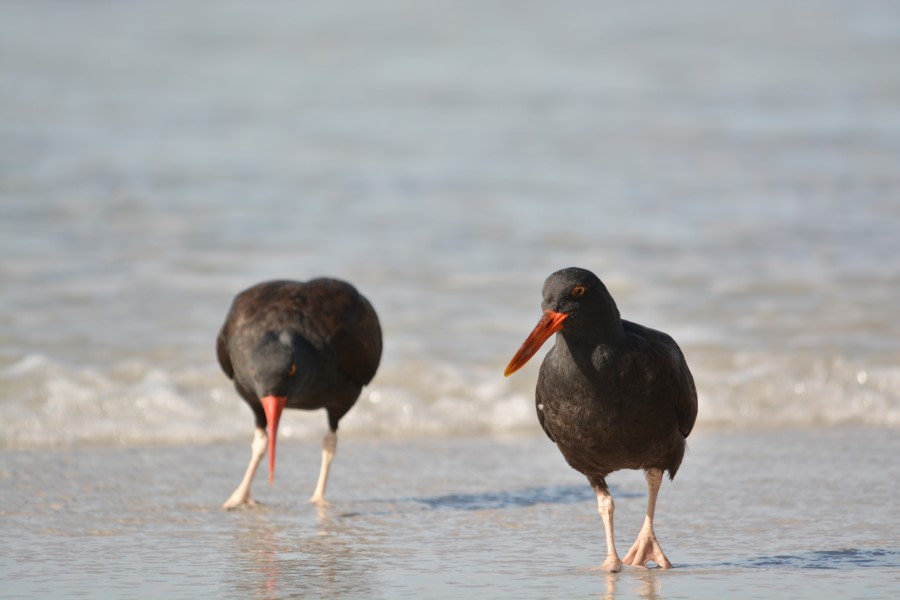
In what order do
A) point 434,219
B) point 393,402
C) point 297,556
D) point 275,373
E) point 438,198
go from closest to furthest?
point 297,556, point 275,373, point 393,402, point 434,219, point 438,198

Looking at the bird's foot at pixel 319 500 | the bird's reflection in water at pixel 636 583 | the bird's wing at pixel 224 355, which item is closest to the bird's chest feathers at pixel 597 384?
the bird's reflection in water at pixel 636 583

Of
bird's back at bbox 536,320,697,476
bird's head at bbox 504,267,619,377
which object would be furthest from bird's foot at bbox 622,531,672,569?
bird's head at bbox 504,267,619,377

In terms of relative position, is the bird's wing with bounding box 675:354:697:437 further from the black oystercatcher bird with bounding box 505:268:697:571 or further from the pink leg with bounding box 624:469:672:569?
the pink leg with bounding box 624:469:672:569

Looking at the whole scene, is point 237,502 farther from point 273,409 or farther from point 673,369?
point 673,369

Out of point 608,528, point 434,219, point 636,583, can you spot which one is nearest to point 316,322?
point 608,528

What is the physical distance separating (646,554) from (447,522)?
1096 millimetres

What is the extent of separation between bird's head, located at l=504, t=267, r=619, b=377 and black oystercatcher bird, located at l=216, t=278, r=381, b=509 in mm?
1854

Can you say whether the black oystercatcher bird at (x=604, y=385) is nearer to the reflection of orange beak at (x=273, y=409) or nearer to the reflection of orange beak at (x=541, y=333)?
the reflection of orange beak at (x=541, y=333)

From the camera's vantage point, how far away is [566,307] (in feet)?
14.6

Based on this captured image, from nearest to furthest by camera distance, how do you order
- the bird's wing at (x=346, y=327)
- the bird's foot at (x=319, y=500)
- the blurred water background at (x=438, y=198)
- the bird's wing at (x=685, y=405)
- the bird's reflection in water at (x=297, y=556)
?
the bird's reflection in water at (x=297, y=556) < the bird's wing at (x=685, y=405) < the bird's foot at (x=319, y=500) < the bird's wing at (x=346, y=327) < the blurred water background at (x=438, y=198)

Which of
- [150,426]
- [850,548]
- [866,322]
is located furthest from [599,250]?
[850,548]

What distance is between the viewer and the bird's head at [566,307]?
14.5 feet

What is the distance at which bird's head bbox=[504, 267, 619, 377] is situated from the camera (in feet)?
14.5

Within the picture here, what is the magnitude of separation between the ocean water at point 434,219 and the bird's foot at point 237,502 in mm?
123
